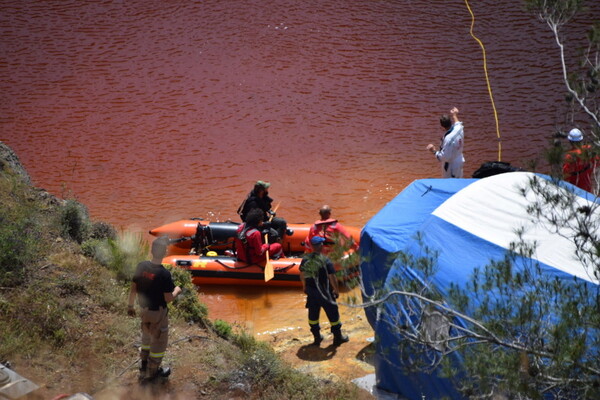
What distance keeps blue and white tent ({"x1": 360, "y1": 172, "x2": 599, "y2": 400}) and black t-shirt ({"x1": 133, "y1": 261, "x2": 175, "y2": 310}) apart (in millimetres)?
1789

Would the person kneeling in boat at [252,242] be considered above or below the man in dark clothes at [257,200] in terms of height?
below

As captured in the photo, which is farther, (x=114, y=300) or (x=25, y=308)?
(x=114, y=300)

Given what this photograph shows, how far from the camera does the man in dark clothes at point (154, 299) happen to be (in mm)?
5898

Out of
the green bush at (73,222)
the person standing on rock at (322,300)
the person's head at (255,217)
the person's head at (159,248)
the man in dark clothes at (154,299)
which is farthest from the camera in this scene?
the person's head at (255,217)

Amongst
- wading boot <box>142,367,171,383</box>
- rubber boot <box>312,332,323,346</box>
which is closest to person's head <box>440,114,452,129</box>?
rubber boot <box>312,332,323,346</box>

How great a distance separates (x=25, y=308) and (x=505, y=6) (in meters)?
16.1

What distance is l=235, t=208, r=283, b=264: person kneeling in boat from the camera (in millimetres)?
9406

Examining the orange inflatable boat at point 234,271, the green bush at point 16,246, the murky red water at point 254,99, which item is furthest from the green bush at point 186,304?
the orange inflatable boat at point 234,271

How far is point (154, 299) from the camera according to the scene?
592cm

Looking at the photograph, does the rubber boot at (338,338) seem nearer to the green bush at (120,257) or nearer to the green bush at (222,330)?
the green bush at (222,330)

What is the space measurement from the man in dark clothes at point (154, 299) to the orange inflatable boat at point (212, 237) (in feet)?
14.1

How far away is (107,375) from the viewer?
6.23 m

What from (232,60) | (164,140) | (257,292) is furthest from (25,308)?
(232,60)

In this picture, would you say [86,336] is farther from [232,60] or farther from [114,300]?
[232,60]
